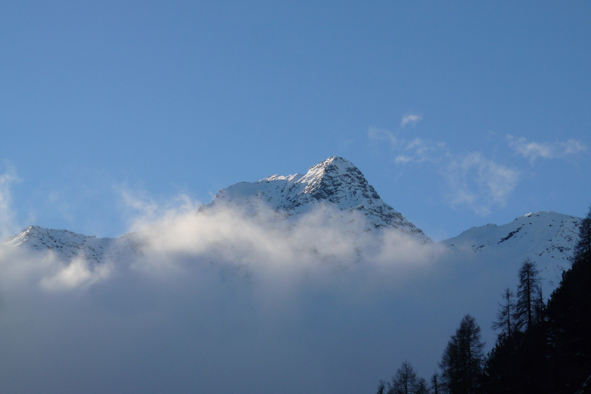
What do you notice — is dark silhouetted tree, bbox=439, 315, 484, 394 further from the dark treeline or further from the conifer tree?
the conifer tree

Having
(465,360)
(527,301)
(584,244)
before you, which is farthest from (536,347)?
(584,244)

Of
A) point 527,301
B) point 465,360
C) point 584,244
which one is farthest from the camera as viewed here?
point 465,360

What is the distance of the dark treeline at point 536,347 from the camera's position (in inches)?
1499

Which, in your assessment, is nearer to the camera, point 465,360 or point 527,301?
point 527,301

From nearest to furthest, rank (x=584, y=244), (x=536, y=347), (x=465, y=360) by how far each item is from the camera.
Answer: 1. (x=536, y=347)
2. (x=584, y=244)
3. (x=465, y=360)

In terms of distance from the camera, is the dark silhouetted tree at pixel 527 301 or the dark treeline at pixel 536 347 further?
the dark silhouetted tree at pixel 527 301

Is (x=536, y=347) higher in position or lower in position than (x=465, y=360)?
lower

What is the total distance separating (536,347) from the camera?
4191cm

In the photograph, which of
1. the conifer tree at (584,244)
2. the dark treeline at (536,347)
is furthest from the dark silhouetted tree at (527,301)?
the conifer tree at (584,244)

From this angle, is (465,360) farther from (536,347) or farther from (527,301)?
(536,347)

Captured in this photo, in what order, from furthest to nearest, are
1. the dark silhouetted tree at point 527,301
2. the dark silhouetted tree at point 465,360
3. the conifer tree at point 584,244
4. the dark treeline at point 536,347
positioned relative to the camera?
1. the dark silhouetted tree at point 465,360
2. the conifer tree at point 584,244
3. the dark silhouetted tree at point 527,301
4. the dark treeline at point 536,347

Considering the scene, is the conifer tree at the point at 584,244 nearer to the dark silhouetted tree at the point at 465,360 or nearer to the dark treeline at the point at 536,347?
the dark treeline at the point at 536,347

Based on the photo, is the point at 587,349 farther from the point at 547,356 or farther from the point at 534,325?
the point at 534,325

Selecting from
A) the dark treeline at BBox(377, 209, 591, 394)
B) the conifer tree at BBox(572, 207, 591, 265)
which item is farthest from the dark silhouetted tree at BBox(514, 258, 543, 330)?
the conifer tree at BBox(572, 207, 591, 265)
